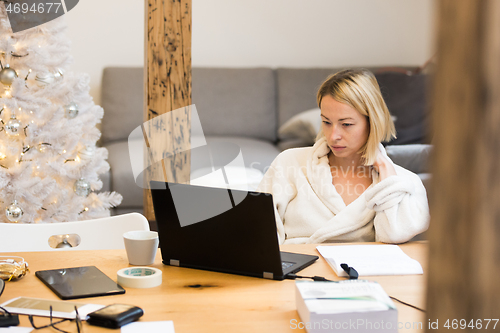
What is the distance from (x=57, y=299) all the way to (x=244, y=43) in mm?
3113

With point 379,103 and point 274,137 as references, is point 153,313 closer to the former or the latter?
point 379,103

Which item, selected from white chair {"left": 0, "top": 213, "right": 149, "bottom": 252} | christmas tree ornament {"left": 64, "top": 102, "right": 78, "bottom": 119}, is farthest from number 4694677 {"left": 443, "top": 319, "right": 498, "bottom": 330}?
christmas tree ornament {"left": 64, "top": 102, "right": 78, "bottom": 119}

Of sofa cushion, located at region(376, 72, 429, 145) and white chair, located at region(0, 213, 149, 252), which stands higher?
sofa cushion, located at region(376, 72, 429, 145)

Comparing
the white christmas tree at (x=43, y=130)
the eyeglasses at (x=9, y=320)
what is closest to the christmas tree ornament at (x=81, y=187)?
the white christmas tree at (x=43, y=130)

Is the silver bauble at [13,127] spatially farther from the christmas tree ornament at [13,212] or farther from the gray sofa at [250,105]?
the gray sofa at [250,105]

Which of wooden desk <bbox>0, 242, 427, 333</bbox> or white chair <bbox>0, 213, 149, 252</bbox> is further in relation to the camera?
white chair <bbox>0, 213, 149, 252</bbox>

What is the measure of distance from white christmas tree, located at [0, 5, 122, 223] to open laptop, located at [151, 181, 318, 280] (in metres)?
1.19

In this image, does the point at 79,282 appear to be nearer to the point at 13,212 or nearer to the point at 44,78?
the point at 13,212

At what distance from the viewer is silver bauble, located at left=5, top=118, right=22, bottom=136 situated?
189cm

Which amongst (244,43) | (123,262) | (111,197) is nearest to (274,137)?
(244,43)

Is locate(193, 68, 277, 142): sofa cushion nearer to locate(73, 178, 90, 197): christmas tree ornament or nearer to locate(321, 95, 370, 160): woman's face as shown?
locate(73, 178, 90, 197): christmas tree ornament

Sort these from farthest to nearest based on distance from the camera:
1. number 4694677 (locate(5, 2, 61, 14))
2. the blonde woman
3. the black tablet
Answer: number 4694677 (locate(5, 2, 61, 14))
the blonde woman
the black tablet

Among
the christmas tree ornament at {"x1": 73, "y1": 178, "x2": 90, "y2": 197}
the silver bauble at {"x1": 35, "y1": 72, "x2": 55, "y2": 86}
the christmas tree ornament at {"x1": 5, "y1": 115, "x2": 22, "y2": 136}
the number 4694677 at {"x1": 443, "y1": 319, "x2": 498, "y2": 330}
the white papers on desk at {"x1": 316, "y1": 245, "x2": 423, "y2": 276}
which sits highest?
the silver bauble at {"x1": 35, "y1": 72, "x2": 55, "y2": 86}

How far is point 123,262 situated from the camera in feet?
3.31
